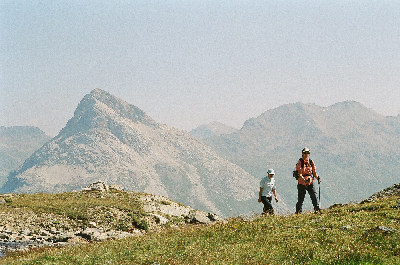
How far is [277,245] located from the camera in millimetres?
13398

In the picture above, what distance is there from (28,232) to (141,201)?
15.2 m

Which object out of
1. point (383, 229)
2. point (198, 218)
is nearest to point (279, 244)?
point (383, 229)

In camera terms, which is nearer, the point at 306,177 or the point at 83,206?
the point at 306,177

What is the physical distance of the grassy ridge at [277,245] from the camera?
11.5 metres

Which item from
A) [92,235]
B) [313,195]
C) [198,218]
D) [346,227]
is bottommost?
[92,235]

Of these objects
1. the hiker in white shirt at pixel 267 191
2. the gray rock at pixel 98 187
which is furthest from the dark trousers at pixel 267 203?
the gray rock at pixel 98 187

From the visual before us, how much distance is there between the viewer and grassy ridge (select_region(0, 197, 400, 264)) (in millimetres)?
11477

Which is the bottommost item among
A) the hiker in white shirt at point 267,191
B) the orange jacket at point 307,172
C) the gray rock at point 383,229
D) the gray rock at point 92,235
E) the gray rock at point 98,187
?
the gray rock at point 92,235

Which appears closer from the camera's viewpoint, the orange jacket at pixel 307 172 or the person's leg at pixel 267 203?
the orange jacket at pixel 307 172

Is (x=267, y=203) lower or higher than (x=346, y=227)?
higher

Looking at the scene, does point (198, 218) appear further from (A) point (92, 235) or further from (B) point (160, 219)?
(A) point (92, 235)

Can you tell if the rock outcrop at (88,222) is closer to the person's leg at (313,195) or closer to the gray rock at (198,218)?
the gray rock at (198,218)

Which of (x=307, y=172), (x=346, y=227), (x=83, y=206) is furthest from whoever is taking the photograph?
(x=83, y=206)

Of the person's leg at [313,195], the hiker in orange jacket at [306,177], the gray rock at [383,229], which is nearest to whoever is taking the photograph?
Result: the gray rock at [383,229]
